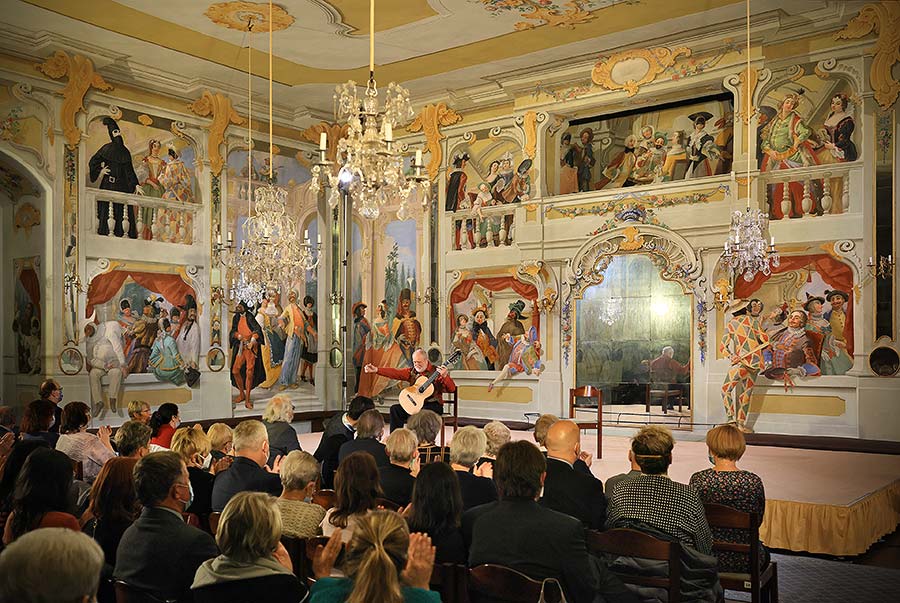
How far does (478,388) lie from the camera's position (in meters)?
14.5

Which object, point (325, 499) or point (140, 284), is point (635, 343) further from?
point (325, 499)

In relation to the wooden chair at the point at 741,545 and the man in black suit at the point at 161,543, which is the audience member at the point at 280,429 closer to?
the man in black suit at the point at 161,543

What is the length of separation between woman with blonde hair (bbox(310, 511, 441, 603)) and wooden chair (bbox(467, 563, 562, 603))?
580 millimetres

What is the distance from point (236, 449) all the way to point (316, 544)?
144 centimetres

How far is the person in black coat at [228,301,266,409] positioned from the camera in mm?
14555

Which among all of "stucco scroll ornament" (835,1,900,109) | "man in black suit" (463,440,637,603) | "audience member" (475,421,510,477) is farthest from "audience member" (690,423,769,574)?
"stucco scroll ornament" (835,1,900,109)

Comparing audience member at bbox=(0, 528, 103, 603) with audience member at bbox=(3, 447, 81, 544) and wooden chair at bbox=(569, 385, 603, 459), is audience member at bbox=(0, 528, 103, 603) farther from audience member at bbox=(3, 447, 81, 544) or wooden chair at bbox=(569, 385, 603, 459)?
wooden chair at bbox=(569, 385, 603, 459)

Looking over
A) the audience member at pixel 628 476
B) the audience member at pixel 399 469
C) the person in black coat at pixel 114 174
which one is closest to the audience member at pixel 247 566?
the audience member at pixel 399 469

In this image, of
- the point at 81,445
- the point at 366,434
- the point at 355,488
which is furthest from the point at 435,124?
the point at 355,488

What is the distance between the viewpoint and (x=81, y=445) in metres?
6.13

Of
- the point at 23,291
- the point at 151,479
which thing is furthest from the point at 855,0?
the point at 23,291

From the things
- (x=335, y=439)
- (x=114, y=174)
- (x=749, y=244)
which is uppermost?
(x=114, y=174)

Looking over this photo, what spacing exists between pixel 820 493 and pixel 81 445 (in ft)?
21.2

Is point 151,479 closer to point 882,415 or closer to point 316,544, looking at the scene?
point 316,544
